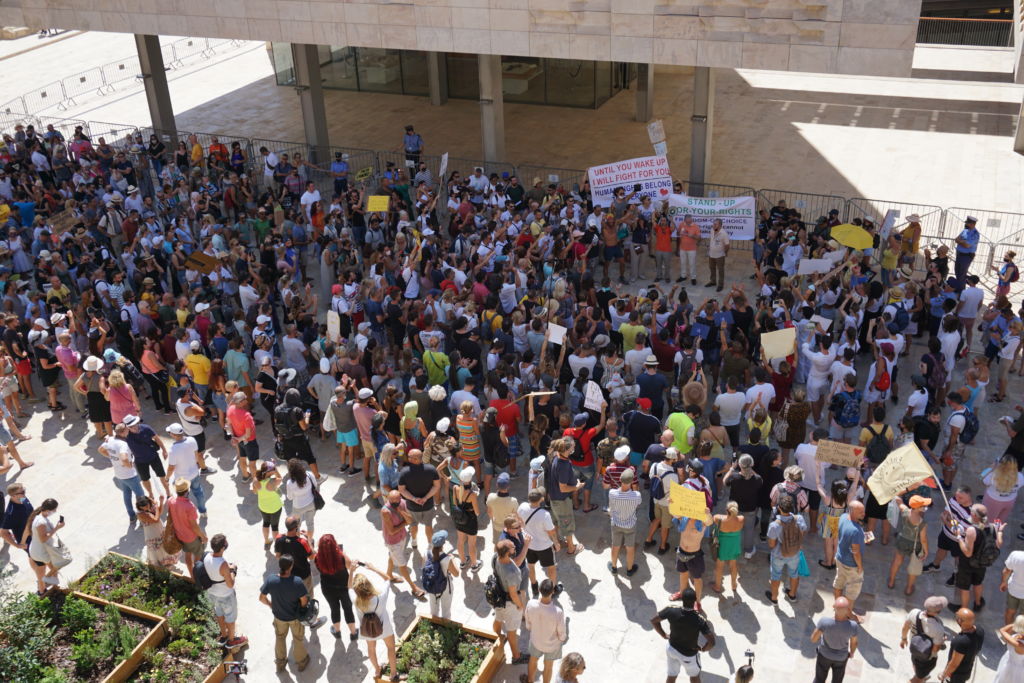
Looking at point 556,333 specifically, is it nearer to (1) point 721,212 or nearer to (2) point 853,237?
(2) point 853,237

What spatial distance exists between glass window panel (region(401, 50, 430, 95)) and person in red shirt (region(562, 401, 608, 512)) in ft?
72.3

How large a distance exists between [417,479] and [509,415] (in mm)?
1784

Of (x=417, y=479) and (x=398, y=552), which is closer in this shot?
(x=398, y=552)

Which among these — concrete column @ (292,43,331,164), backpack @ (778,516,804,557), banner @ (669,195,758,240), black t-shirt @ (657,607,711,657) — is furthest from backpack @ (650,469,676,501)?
concrete column @ (292,43,331,164)

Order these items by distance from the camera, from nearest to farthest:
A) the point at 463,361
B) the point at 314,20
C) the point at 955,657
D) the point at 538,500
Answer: the point at 955,657 < the point at 538,500 < the point at 463,361 < the point at 314,20

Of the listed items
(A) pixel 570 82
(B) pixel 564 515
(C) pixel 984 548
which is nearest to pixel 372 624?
(B) pixel 564 515

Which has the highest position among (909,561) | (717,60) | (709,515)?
(717,60)

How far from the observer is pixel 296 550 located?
10.3 m

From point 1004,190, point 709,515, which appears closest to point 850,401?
point 709,515

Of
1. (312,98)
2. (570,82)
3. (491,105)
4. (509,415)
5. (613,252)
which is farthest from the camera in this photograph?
(570,82)

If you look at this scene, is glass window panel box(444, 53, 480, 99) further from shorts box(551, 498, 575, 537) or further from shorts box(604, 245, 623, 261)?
shorts box(551, 498, 575, 537)

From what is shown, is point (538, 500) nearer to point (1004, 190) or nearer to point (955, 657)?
point (955, 657)

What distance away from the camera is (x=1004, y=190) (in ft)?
73.5

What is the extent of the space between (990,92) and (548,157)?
13.9 meters
